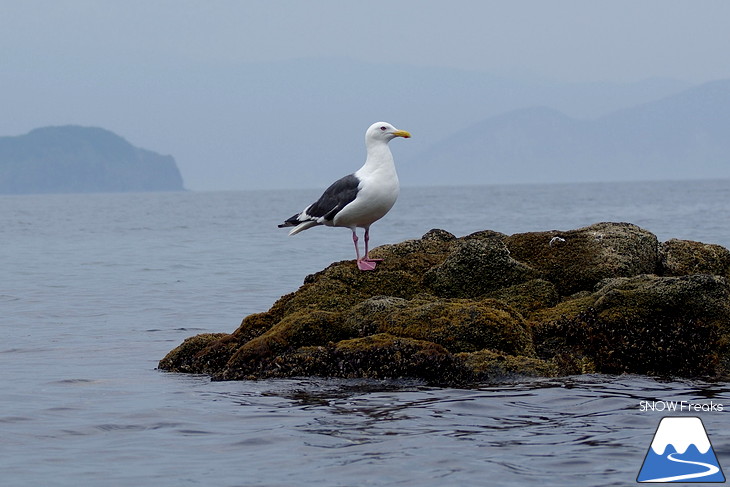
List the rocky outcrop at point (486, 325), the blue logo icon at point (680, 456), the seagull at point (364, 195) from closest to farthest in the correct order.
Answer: the blue logo icon at point (680, 456) → the rocky outcrop at point (486, 325) → the seagull at point (364, 195)

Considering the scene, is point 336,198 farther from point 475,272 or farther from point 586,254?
point 586,254

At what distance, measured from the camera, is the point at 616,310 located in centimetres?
1005

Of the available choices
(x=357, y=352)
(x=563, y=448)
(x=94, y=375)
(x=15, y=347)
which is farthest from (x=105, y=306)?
(x=563, y=448)

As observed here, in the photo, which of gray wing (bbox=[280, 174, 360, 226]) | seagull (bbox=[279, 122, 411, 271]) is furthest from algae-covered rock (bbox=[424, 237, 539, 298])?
gray wing (bbox=[280, 174, 360, 226])

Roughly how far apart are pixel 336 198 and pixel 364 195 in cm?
40

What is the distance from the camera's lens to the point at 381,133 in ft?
42.3

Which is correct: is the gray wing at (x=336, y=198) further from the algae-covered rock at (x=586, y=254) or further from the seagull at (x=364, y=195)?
the algae-covered rock at (x=586, y=254)

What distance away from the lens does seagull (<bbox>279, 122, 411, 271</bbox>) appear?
40.1 feet

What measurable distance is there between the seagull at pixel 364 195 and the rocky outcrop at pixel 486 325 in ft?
2.48

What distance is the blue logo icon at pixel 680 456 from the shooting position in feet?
23.1

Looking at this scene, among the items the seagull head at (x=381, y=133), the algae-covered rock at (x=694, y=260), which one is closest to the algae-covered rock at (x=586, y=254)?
the algae-covered rock at (x=694, y=260)

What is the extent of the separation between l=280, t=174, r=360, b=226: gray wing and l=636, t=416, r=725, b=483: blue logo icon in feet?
17.9

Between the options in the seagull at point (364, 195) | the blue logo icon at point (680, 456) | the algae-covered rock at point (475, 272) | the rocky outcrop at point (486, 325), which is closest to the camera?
the blue logo icon at point (680, 456)

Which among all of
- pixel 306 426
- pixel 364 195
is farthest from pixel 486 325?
pixel 364 195
